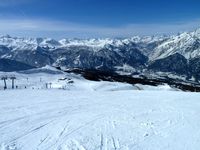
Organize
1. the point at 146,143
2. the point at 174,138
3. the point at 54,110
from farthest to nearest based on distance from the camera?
the point at 54,110 → the point at 174,138 → the point at 146,143

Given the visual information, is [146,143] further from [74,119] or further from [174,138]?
[74,119]

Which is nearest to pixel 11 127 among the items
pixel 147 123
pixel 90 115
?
pixel 90 115

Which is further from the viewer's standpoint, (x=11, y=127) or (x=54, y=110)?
(x=54, y=110)

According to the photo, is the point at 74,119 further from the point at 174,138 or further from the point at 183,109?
the point at 183,109

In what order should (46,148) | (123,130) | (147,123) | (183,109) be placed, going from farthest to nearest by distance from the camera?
(183,109)
(147,123)
(123,130)
(46,148)

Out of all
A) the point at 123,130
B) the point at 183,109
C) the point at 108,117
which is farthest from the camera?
the point at 183,109

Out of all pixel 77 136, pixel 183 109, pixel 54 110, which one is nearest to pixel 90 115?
pixel 54 110
